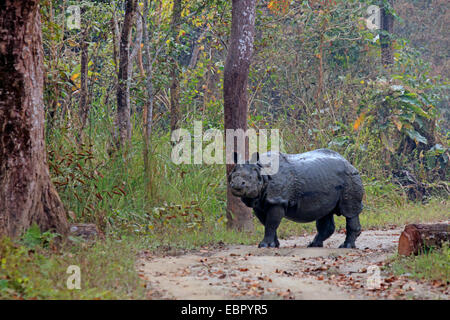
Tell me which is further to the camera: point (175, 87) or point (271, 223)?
point (175, 87)

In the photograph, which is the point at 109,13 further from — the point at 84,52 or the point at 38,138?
the point at 38,138

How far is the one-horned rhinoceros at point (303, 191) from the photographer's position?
7543mm

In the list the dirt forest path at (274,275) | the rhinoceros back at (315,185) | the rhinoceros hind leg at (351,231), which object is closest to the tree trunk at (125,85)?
the dirt forest path at (274,275)

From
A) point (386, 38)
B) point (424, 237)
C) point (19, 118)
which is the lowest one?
point (424, 237)

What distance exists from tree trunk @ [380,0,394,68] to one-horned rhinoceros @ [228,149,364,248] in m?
10.0

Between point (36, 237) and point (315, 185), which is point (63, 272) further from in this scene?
point (315, 185)

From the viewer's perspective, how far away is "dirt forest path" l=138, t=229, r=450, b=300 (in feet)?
17.5

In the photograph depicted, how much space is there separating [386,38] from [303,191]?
11.2 m

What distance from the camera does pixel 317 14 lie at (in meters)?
16.7

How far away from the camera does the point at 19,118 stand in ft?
20.7

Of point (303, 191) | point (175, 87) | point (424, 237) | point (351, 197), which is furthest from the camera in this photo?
point (175, 87)

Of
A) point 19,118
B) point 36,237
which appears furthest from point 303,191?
point 19,118

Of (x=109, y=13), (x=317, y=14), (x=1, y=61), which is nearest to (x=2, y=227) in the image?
(x=1, y=61)

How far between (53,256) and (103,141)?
14.4 ft
